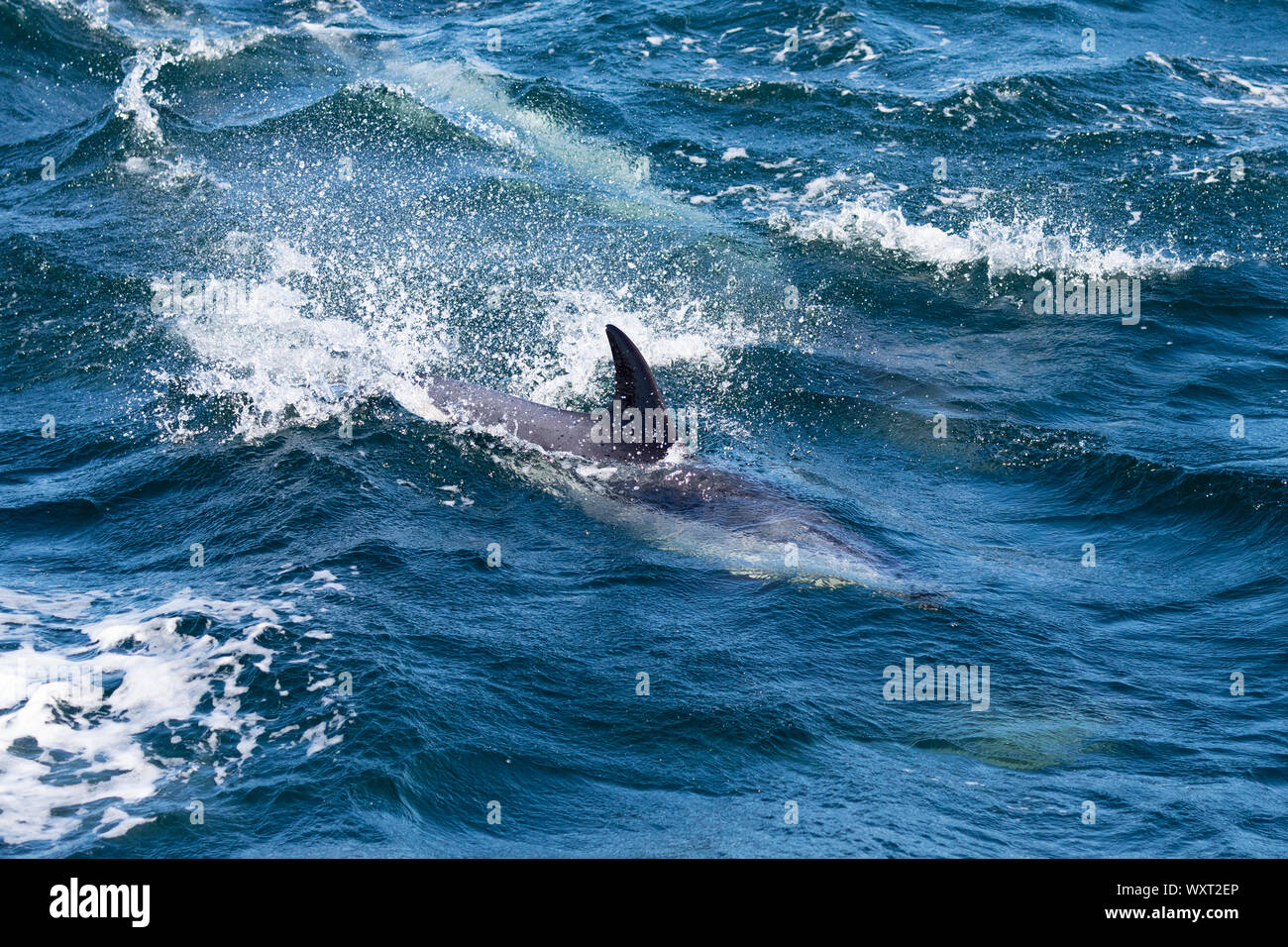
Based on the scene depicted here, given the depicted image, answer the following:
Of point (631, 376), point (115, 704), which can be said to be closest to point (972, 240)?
point (631, 376)

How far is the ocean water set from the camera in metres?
8.92

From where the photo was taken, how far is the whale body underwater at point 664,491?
11844mm

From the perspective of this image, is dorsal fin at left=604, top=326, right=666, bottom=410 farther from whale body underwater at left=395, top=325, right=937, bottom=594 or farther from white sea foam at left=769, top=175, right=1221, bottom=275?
white sea foam at left=769, top=175, right=1221, bottom=275

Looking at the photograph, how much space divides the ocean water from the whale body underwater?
0.09 metres

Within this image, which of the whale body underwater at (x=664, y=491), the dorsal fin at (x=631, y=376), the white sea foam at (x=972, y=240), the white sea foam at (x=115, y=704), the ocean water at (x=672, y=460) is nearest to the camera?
the white sea foam at (x=115, y=704)

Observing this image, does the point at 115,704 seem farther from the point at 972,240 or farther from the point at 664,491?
the point at 972,240

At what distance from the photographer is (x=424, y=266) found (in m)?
18.3

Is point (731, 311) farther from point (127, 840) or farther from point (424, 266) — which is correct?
point (127, 840)

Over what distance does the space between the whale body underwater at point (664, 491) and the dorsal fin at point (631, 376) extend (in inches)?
0.5

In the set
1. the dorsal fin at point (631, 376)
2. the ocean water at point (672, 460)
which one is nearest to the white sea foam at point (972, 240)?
the ocean water at point (672, 460)

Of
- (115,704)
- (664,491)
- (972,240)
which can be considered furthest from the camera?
(972,240)

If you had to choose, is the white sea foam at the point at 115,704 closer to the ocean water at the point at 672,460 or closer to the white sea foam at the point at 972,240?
the ocean water at the point at 672,460

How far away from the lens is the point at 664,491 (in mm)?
12859

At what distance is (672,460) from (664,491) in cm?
57
